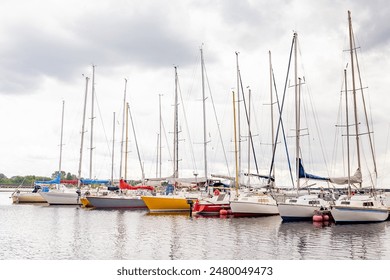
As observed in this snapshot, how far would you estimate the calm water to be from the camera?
78.3ft

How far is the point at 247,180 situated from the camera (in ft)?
187

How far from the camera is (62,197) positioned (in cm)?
7206

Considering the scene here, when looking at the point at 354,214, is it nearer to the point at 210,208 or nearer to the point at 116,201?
the point at 210,208

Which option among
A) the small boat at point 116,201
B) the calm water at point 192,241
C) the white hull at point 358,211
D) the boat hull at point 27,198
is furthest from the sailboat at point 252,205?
the boat hull at point 27,198

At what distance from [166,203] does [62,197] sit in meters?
26.4

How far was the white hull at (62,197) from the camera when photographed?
71938 millimetres

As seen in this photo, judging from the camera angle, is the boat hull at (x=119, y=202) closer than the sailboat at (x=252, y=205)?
No

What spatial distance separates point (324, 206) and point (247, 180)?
1559cm

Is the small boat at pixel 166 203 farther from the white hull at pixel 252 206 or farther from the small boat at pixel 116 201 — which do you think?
the small boat at pixel 116 201

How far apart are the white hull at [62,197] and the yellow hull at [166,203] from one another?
2298 cm

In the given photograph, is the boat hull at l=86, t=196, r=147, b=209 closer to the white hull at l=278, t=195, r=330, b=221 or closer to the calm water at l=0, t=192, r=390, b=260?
the calm water at l=0, t=192, r=390, b=260

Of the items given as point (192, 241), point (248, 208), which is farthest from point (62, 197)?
point (192, 241)

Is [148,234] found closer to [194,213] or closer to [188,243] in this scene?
[188,243]
